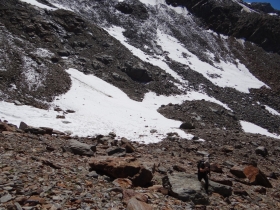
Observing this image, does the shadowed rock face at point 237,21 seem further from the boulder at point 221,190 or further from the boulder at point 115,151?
the boulder at point 221,190

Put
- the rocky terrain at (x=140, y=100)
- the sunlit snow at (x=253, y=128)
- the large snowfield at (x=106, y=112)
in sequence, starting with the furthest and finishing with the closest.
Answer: the sunlit snow at (x=253, y=128), the large snowfield at (x=106, y=112), the rocky terrain at (x=140, y=100)

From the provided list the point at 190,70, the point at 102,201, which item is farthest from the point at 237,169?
the point at 190,70

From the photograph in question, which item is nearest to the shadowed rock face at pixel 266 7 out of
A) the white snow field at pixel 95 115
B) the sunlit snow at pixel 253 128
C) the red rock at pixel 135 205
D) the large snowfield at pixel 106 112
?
the large snowfield at pixel 106 112

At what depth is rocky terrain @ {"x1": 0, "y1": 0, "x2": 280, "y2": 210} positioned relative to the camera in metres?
7.25

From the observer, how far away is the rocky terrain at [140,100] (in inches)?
285

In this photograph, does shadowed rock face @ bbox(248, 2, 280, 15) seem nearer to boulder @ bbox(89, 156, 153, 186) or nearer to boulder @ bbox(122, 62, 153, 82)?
boulder @ bbox(122, 62, 153, 82)

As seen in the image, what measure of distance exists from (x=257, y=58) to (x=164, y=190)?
2571 inches

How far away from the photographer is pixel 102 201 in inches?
249

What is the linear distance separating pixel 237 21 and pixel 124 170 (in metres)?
78.6

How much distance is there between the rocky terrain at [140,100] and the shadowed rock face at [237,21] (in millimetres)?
313

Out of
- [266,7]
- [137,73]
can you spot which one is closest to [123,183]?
[137,73]

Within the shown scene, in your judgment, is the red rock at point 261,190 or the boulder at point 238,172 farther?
the boulder at point 238,172

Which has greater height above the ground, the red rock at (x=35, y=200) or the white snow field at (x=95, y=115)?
the red rock at (x=35, y=200)

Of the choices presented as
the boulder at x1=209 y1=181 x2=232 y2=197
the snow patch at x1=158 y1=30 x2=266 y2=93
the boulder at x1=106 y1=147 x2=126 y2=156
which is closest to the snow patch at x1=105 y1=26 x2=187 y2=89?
the snow patch at x1=158 y1=30 x2=266 y2=93
